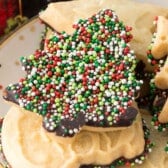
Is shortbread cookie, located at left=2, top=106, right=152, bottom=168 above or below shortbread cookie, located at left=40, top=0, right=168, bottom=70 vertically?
below

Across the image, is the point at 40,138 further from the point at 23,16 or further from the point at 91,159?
the point at 23,16

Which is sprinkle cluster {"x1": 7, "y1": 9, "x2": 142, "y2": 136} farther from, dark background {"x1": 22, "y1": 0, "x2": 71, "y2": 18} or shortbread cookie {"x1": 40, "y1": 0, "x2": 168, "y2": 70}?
dark background {"x1": 22, "y1": 0, "x2": 71, "y2": 18}

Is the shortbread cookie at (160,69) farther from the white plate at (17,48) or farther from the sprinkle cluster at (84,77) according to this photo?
the white plate at (17,48)

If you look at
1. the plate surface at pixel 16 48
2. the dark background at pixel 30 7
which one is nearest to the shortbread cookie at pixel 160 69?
the plate surface at pixel 16 48

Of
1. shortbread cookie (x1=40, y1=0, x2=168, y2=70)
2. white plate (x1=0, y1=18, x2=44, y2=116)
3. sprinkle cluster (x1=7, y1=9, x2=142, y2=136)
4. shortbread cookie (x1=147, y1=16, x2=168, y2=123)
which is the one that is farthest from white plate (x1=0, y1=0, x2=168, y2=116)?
shortbread cookie (x1=147, y1=16, x2=168, y2=123)

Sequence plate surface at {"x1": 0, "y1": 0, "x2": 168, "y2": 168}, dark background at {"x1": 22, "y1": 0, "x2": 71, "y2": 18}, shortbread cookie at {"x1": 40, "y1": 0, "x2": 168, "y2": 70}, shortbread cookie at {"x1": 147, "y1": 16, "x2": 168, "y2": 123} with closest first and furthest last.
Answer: shortbread cookie at {"x1": 147, "y1": 16, "x2": 168, "y2": 123}
shortbread cookie at {"x1": 40, "y1": 0, "x2": 168, "y2": 70}
plate surface at {"x1": 0, "y1": 0, "x2": 168, "y2": 168}
dark background at {"x1": 22, "y1": 0, "x2": 71, "y2": 18}

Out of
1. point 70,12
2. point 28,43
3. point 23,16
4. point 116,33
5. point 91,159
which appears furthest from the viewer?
point 23,16

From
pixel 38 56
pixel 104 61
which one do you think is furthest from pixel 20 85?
pixel 104 61
